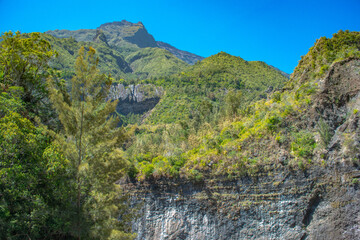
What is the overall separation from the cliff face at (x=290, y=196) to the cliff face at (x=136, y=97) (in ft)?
213

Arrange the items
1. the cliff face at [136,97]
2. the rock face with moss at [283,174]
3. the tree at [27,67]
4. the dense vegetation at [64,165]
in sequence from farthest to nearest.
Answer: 1. the cliff face at [136,97]
2. the rock face with moss at [283,174]
3. the tree at [27,67]
4. the dense vegetation at [64,165]

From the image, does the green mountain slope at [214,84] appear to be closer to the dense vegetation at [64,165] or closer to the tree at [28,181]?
the dense vegetation at [64,165]

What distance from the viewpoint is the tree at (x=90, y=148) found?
8.26 meters

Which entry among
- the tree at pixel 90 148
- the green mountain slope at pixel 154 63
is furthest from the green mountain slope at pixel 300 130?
the green mountain slope at pixel 154 63

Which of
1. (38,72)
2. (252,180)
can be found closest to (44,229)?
(38,72)

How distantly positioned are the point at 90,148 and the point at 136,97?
78.1 meters

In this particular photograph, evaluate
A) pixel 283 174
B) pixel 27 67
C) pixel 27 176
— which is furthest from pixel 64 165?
pixel 283 174

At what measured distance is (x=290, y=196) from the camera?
11852mm

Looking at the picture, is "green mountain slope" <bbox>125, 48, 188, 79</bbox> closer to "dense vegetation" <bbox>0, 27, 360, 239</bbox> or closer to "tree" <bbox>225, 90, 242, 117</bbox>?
"tree" <bbox>225, 90, 242, 117</bbox>

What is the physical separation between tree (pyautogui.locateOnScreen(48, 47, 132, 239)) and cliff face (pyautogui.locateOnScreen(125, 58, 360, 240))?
2133 millimetres

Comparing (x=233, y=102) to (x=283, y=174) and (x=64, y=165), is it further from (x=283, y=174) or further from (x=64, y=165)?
(x=64, y=165)

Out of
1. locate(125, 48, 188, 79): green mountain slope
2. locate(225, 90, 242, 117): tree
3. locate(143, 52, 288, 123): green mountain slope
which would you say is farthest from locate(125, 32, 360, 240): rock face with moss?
locate(125, 48, 188, 79): green mountain slope

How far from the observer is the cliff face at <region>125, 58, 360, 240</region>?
35.0 ft

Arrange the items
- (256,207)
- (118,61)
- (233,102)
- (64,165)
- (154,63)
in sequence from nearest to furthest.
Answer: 1. (64,165)
2. (256,207)
3. (233,102)
4. (154,63)
5. (118,61)
